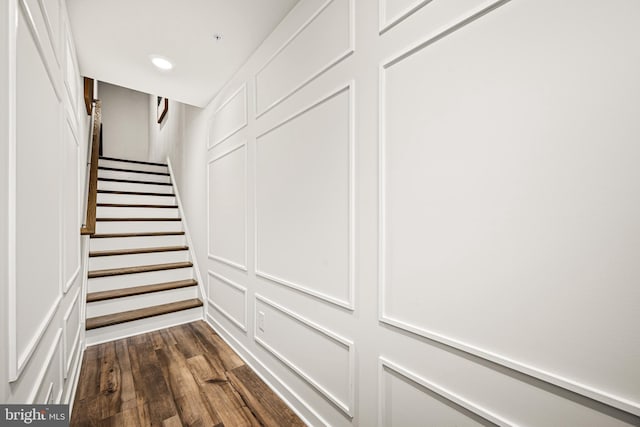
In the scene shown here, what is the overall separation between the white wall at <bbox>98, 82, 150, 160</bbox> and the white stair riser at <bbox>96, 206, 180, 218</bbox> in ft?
10.3

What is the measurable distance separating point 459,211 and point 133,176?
15.5 feet

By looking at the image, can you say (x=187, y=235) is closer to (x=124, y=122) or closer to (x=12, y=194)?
(x=12, y=194)

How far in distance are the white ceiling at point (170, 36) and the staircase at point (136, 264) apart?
1.66m

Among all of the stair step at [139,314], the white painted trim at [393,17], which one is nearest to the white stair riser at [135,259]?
the stair step at [139,314]

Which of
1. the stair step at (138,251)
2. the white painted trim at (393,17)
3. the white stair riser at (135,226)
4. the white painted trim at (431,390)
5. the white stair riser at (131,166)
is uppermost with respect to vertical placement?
the white stair riser at (131,166)

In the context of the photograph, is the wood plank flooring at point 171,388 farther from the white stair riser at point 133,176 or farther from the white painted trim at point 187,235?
the white stair riser at point 133,176

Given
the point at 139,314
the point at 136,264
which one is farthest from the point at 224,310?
the point at 136,264

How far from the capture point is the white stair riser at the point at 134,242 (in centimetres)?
308

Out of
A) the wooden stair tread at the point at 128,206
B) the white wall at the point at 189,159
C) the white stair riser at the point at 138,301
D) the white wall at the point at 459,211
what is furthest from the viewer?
the wooden stair tread at the point at 128,206

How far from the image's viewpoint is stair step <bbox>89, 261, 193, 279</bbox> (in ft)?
9.09

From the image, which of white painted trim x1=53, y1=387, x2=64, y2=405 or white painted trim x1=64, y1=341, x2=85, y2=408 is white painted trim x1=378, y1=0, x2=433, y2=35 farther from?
white painted trim x1=64, y1=341, x2=85, y2=408

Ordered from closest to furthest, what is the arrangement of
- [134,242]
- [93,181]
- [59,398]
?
1. [59,398]
2. [93,181]
3. [134,242]

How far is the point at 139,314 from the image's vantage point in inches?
106

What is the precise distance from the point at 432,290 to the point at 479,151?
0.48m
